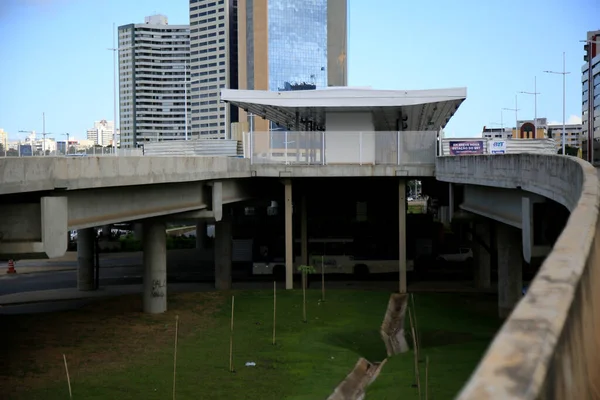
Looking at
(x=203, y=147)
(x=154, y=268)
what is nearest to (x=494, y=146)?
(x=203, y=147)

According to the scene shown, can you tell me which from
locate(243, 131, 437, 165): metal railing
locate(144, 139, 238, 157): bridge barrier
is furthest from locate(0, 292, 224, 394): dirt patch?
locate(144, 139, 238, 157): bridge barrier

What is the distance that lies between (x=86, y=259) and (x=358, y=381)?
21.7 meters

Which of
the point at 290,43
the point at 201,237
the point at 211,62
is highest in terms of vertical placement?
the point at 290,43

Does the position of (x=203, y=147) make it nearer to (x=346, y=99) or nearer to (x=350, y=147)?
(x=346, y=99)

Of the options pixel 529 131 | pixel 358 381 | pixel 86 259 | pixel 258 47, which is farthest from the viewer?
pixel 258 47

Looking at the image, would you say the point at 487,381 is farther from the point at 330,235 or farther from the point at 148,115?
the point at 148,115

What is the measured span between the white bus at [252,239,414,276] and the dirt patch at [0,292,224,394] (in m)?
10.1

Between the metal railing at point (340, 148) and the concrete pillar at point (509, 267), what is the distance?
6.49 meters

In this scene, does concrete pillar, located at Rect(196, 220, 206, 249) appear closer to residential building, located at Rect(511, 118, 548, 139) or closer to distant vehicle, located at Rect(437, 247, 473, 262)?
distant vehicle, located at Rect(437, 247, 473, 262)

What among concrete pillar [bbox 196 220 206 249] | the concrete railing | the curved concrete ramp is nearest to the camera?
the concrete railing

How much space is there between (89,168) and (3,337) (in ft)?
29.1

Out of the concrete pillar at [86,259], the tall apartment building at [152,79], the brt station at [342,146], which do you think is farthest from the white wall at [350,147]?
the tall apartment building at [152,79]

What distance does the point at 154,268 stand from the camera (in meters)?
30.2

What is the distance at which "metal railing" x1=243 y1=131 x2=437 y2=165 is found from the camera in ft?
112
